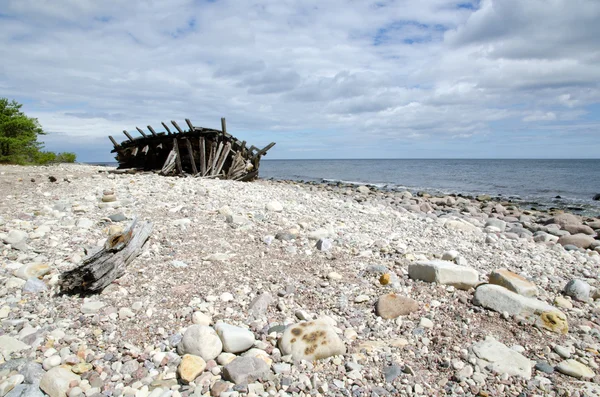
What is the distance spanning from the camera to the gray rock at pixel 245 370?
2.78m

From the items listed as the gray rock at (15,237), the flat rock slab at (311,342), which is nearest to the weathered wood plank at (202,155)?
the gray rock at (15,237)

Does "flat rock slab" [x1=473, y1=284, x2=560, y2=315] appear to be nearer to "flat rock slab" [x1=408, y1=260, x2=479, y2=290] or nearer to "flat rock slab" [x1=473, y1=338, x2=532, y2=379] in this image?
"flat rock slab" [x1=408, y1=260, x2=479, y2=290]

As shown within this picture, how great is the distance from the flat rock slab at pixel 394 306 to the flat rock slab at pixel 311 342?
741 mm

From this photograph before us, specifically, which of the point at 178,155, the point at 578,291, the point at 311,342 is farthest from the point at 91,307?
the point at 178,155

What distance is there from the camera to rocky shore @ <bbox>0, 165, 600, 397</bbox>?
2.80 m

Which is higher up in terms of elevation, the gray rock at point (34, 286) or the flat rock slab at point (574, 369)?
the gray rock at point (34, 286)

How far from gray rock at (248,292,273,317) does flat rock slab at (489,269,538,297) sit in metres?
2.67

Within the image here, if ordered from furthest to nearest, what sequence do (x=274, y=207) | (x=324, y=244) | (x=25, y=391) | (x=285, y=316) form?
(x=274, y=207) < (x=324, y=244) < (x=285, y=316) < (x=25, y=391)

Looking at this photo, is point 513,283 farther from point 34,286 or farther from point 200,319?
point 34,286

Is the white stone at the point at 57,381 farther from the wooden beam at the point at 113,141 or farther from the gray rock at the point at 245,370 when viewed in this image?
the wooden beam at the point at 113,141

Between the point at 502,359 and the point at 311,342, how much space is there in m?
1.55

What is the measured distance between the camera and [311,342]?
313 centimetres

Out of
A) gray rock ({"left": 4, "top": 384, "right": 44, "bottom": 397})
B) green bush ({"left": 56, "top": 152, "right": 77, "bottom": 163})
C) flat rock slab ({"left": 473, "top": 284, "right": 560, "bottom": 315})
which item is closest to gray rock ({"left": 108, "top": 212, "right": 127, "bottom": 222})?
gray rock ({"left": 4, "top": 384, "right": 44, "bottom": 397})

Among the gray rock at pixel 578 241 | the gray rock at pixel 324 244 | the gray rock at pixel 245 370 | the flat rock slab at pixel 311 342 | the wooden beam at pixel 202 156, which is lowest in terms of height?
the gray rock at pixel 578 241
